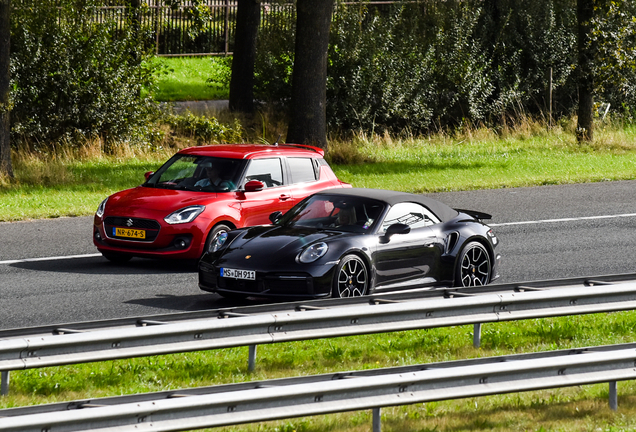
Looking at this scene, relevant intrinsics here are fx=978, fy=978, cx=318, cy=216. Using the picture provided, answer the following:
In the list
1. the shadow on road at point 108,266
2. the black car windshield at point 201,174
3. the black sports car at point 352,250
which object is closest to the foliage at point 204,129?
the black car windshield at point 201,174

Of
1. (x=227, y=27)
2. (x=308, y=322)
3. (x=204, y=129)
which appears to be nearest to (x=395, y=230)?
(x=308, y=322)

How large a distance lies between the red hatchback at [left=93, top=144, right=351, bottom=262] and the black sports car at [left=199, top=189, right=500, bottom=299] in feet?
4.39

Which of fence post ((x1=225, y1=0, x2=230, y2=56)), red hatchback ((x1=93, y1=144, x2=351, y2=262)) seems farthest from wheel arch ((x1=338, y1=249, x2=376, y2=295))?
fence post ((x1=225, y1=0, x2=230, y2=56))

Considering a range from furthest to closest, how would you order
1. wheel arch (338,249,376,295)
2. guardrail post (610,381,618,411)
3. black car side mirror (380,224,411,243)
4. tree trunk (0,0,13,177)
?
tree trunk (0,0,13,177) < black car side mirror (380,224,411,243) < wheel arch (338,249,376,295) < guardrail post (610,381,618,411)

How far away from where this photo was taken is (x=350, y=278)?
10.2m

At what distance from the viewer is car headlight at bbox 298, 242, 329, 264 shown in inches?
391

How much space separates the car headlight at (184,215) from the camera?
12250 millimetres

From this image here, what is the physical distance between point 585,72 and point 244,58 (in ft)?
31.8

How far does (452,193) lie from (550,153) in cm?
727

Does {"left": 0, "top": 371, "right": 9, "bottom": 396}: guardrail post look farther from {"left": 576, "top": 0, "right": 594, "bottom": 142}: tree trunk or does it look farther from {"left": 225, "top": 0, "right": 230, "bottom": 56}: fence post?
{"left": 225, "top": 0, "right": 230, "bottom": 56}: fence post

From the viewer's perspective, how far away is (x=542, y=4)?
34688 mm

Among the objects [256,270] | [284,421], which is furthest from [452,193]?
[284,421]

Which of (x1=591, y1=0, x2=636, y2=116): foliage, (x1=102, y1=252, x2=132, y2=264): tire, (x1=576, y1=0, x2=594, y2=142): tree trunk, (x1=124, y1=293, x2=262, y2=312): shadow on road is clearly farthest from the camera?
(x1=576, y1=0, x2=594, y2=142): tree trunk

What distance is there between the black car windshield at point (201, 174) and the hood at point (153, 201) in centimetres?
25
